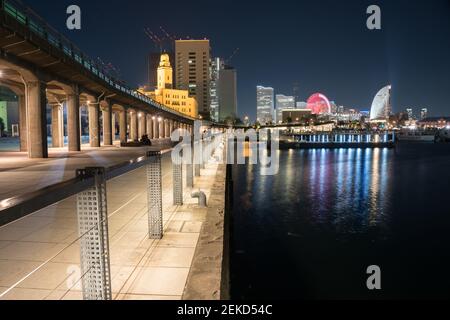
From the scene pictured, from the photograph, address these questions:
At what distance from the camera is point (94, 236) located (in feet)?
14.3

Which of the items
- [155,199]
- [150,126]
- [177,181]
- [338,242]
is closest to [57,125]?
[338,242]

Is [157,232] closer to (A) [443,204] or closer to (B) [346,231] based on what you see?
(B) [346,231]

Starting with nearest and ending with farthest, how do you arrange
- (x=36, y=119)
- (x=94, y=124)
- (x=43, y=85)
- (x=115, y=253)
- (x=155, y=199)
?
(x=115, y=253) → (x=155, y=199) → (x=36, y=119) → (x=43, y=85) → (x=94, y=124)

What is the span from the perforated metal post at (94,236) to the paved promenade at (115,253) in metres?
0.51

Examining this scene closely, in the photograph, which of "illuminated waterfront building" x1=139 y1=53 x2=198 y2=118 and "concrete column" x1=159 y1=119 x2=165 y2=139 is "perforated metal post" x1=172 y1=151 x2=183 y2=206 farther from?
"illuminated waterfront building" x1=139 y1=53 x2=198 y2=118

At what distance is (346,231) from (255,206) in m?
8.65

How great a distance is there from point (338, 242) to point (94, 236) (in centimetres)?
1801

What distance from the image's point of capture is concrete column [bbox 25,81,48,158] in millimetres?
27625

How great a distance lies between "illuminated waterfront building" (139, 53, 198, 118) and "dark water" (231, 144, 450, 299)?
440 feet

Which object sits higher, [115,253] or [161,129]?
[161,129]

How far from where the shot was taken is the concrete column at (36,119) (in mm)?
27625

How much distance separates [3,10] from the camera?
19047 millimetres

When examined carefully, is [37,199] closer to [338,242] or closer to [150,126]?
[338,242]
